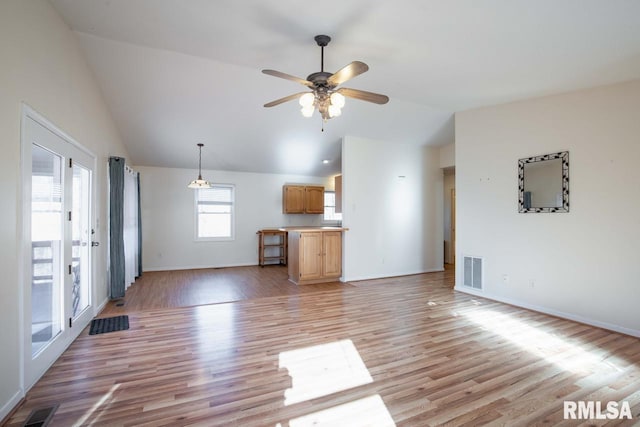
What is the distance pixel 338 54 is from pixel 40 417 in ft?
13.3

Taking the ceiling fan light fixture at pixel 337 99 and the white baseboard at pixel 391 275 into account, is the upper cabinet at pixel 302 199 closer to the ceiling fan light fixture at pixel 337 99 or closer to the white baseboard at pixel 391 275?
the white baseboard at pixel 391 275

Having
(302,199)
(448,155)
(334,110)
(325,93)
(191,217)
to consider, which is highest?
(448,155)

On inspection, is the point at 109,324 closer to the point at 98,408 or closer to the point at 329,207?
the point at 98,408

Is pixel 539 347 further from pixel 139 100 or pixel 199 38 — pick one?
pixel 139 100

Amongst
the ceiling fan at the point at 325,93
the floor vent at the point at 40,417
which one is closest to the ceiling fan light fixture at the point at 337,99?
the ceiling fan at the point at 325,93

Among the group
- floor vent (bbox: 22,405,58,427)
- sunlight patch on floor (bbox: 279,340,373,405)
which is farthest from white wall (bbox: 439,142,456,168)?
floor vent (bbox: 22,405,58,427)

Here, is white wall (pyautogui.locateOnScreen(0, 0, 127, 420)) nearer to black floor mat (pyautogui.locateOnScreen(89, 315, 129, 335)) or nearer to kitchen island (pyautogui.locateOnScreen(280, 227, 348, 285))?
black floor mat (pyautogui.locateOnScreen(89, 315, 129, 335))

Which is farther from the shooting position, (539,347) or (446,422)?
(539,347)

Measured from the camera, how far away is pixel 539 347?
3016 mm

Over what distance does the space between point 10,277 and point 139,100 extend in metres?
3.33

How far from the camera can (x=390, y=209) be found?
21.0ft

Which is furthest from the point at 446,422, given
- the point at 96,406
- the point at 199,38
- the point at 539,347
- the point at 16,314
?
the point at 199,38

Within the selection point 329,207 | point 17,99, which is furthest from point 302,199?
point 17,99

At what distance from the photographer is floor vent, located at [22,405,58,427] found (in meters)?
1.89
